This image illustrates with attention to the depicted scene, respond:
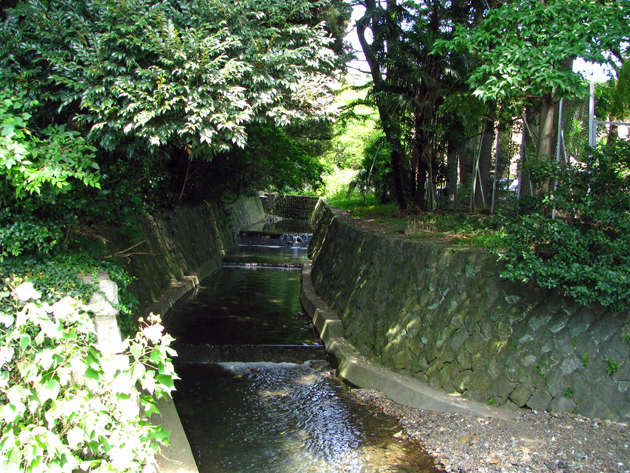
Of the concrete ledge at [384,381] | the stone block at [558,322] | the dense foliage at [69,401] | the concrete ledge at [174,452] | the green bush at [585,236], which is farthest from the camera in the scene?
the concrete ledge at [384,381]

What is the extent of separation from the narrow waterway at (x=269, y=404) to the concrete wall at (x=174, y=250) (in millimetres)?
691

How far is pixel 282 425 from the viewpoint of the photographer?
5539mm

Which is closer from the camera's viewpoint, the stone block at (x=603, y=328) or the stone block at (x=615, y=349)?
the stone block at (x=615, y=349)

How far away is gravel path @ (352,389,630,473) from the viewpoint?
14.1ft

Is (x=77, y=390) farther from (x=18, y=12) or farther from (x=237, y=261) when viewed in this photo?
(x=237, y=261)

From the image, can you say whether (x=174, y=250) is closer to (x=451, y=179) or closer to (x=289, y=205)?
(x=451, y=179)

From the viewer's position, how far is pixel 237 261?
15.9 metres

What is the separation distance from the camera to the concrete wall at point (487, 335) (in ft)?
16.3

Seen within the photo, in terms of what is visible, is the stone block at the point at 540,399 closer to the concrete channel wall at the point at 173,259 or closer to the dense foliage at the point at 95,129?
the concrete channel wall at the point at 173,259

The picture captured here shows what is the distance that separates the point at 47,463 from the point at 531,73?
587 centimetres

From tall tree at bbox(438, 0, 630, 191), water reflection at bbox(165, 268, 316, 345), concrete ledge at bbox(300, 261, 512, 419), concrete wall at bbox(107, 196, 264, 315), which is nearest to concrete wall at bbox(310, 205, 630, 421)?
concrete ledge at bbox(300, 261, 512, 419)

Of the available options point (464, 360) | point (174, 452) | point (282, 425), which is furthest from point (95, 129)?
point (464, 360)

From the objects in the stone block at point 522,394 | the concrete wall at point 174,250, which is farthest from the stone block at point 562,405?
the concrete wall at point 174,250

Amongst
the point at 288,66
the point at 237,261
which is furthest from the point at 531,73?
the point at 237,261
